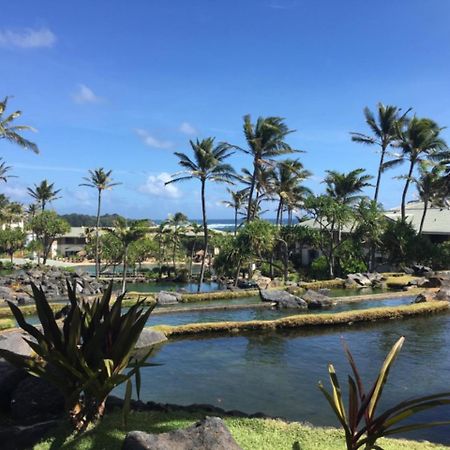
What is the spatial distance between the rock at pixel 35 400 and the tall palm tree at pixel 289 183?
34.8 meters

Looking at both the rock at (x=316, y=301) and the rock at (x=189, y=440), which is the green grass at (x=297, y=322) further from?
the rock at (x=189, y=440)

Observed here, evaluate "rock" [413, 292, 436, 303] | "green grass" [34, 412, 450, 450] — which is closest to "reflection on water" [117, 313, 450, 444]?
"green grass" [34, 412, 450, 450]

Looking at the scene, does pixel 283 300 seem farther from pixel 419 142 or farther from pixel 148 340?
pixel 419 142

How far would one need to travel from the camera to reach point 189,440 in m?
5.32

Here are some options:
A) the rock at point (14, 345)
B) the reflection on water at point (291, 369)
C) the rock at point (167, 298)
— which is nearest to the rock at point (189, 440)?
the reflection on water at point (291, 369)

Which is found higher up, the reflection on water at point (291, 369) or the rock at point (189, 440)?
the rock at point (189, 440)

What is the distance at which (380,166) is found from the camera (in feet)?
139

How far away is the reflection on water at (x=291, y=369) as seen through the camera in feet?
30.5

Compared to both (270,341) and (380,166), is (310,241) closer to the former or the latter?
(380,166)

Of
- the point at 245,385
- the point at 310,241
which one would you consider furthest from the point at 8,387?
the point at 310,241

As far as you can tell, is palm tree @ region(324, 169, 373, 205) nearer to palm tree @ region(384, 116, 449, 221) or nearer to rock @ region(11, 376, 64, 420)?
palm tree @ region(384, 116, 449, 221)

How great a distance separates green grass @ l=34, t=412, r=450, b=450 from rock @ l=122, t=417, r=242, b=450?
658 millimetres

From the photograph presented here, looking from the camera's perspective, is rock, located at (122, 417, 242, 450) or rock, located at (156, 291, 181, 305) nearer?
rock, located at (122, 417, 242, 450)

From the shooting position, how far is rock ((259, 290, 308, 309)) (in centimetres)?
2165
